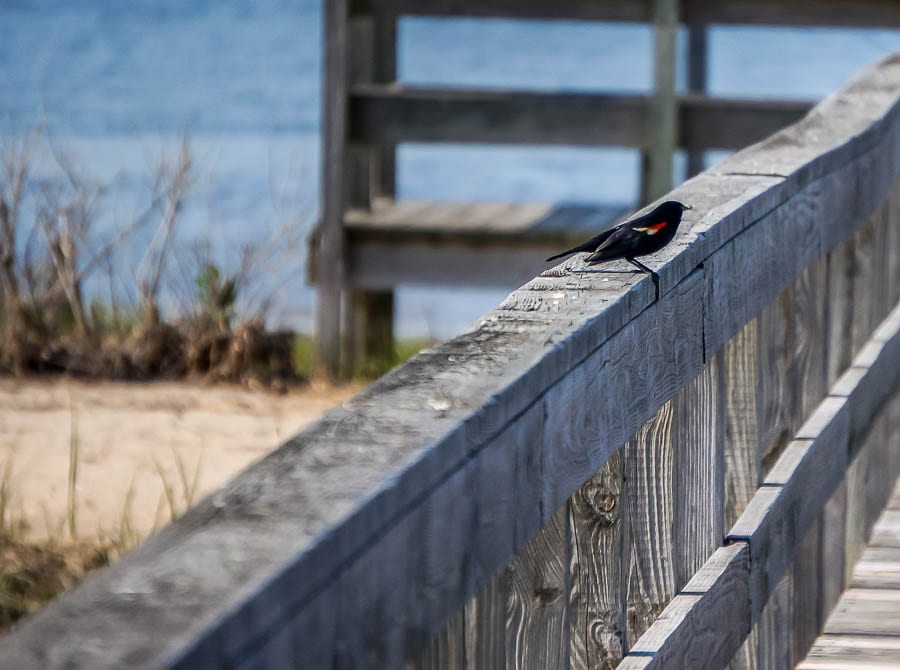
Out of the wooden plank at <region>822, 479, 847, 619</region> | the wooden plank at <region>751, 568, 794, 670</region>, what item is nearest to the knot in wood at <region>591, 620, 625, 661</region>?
the wooden plank at <region>751, 568, 794, 670</region>

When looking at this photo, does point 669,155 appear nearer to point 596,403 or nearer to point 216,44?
point 596,403

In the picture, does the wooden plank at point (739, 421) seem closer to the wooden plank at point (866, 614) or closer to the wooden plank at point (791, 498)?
the wooden plank at point (791, 498)

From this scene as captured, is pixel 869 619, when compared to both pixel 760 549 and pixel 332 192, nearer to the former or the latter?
pixel 760 549

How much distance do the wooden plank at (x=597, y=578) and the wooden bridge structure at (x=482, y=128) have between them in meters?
4.69

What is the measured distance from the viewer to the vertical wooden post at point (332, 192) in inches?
246

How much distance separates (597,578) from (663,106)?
194 inches

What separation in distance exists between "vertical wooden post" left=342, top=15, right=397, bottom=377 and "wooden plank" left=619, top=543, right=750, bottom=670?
4.64m

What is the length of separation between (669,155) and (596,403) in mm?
4922

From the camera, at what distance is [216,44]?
130 feet

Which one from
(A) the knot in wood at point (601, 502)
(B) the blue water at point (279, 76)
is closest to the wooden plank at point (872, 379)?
(A) the knot in wood at point (601, 502)

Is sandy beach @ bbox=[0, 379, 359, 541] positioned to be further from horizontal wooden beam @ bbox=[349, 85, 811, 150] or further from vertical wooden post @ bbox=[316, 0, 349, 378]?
horizontal wooden beam @ bbox=[349, 85, 811, 150]

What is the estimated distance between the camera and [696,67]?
7332 mm

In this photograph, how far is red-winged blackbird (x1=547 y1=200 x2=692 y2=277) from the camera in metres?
1.65

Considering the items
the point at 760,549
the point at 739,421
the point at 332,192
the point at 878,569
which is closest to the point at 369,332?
the point at 332,192
